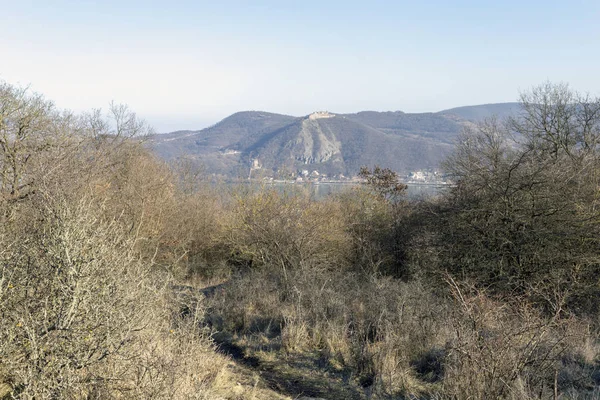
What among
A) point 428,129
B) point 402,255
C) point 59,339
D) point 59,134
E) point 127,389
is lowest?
point 402,255

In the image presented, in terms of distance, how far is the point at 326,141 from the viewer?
86.7 m

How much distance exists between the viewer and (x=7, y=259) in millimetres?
3865

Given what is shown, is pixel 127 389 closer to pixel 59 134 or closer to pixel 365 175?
pixel 59 134

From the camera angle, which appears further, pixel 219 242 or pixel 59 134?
pixel 219 242

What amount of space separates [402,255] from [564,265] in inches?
243

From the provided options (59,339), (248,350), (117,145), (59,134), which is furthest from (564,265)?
(117,145)

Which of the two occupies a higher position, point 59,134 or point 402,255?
point 59,134

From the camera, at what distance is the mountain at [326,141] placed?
211 ft

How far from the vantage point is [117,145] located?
2223 centimetres

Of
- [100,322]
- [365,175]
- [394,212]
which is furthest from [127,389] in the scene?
[365,175]

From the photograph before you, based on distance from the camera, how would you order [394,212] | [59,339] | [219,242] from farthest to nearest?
[219,242]
[394,212]
[59,339]

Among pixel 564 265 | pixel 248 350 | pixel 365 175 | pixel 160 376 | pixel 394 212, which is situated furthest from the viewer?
pixel 365 175

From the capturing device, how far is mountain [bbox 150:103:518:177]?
64.3 m

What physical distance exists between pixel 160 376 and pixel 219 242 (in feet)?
49.4
